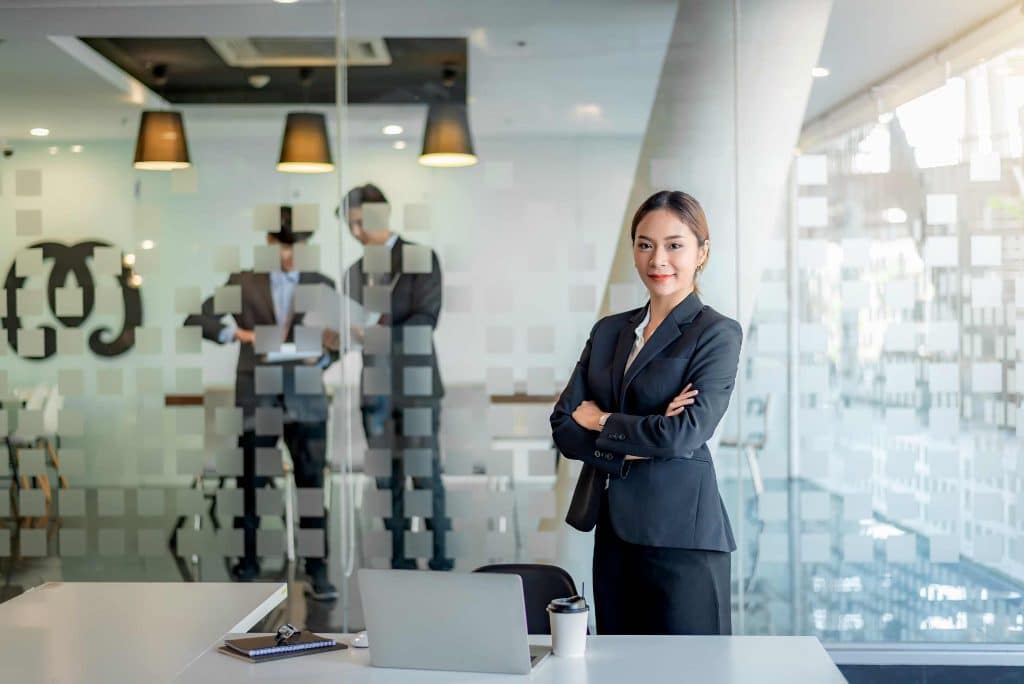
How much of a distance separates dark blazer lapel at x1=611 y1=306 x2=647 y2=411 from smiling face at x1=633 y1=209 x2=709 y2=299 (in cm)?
13

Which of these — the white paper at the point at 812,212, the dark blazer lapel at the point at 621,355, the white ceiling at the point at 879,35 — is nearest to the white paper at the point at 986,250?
the white paper at the point at 812,212

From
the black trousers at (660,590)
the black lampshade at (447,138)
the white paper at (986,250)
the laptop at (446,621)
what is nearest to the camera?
the laptop at (446,621)

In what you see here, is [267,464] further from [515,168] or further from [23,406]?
[515,168]

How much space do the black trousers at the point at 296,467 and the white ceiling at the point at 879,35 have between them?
2.49m

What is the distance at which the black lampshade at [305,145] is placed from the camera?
16.1ft

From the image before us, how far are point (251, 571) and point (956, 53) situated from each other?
3.64m

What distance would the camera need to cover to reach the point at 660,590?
315 cm

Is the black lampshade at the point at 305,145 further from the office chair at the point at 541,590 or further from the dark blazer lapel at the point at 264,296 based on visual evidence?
the office chair at the point at 541,590

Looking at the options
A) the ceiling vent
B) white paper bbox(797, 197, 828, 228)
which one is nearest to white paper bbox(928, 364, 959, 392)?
white paper bbox(797, 197, 828, 228)

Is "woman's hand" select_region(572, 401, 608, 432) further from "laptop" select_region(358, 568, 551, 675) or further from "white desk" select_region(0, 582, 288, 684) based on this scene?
"laptop" select_region(358, 568, 551, 675)

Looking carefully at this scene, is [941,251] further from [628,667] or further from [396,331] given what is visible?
[628,667]

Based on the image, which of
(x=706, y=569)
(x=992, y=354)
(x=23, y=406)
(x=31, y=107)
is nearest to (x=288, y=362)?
(x=23, y=406)

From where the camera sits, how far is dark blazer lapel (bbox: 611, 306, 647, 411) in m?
3.39

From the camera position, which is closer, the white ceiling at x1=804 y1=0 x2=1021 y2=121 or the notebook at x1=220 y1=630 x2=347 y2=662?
the notebook at x1=220 y1=630 x2=347 y2=662
